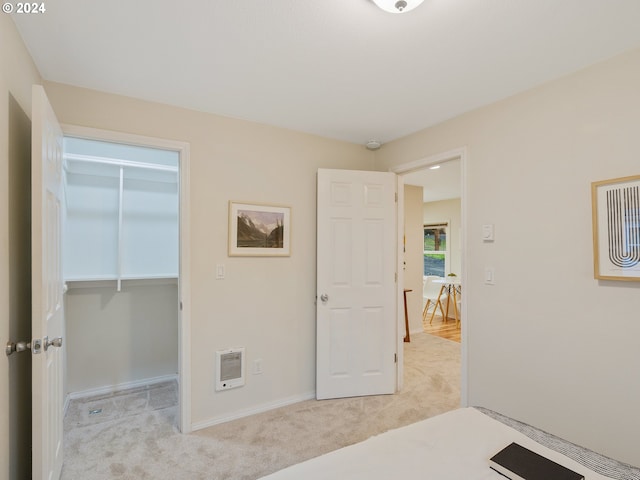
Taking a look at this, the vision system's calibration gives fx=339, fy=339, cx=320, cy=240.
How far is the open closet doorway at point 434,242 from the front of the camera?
499 cm

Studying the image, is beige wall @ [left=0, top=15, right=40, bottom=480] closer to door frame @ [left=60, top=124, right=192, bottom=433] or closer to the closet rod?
door frame @ [left=60, top=124, right=192, bottom=433]

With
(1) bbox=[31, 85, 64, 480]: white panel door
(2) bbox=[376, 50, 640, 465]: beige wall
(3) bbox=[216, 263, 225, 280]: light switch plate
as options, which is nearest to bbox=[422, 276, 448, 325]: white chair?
(2) bbox=[376, 50, 640, 465]: beige wall

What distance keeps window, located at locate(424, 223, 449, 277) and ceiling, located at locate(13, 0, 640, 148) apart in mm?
5058

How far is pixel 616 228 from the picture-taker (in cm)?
177

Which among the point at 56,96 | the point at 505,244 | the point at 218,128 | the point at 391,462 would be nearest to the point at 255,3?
the point at 218,128

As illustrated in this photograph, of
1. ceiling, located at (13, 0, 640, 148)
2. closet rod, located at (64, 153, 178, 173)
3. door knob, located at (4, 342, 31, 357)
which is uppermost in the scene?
ceiling, located at (13, 0, 640, 148)

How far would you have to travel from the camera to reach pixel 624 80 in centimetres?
176

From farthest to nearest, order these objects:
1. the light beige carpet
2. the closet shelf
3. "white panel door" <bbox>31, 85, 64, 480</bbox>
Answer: the closet shelf < the light beige carpet < "white panel door" <bbox>31, 85, 64, 480</bbox>

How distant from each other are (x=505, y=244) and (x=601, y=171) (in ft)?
2.17

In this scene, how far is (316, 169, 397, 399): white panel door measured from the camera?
302cm

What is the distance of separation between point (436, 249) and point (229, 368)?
577 cm

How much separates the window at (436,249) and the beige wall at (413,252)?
1631 millimetres

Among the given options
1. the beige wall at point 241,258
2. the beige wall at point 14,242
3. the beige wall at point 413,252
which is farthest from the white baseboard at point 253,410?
the beige wall at point 413,252

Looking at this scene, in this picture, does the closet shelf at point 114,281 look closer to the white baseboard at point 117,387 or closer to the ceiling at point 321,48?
the white baseboard at point 117,387
